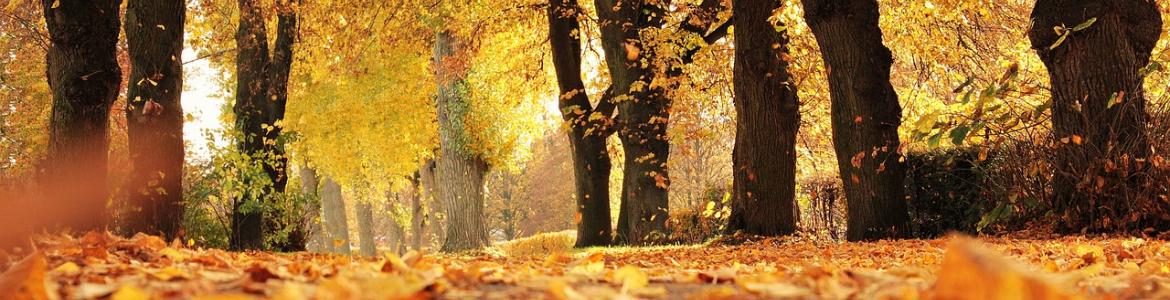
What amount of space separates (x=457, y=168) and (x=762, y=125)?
11.8 metres

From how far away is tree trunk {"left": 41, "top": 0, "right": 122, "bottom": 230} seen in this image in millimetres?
8297

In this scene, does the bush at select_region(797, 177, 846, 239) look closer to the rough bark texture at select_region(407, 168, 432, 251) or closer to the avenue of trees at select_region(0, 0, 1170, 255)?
the avenue of trees at select_region(0, 0, 1170, 255)

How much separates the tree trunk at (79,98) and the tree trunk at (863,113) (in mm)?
6425

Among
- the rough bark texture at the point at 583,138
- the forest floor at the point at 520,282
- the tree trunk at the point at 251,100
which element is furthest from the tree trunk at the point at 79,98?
the rough bark texture at the point at 583,138

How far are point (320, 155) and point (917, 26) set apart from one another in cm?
1880

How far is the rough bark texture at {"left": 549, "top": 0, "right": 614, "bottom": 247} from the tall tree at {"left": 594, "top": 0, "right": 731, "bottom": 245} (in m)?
1.08

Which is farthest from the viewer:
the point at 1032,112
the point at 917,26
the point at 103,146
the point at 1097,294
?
the point at 917,26

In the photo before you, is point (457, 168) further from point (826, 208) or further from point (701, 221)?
point (826, 208)

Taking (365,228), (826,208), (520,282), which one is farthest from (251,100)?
(365,228)

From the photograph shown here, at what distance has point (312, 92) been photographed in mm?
28281

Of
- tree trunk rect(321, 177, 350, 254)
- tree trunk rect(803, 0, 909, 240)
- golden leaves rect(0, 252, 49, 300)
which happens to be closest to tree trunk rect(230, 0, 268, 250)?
tree trunk rect(803, 0, 909, 240)

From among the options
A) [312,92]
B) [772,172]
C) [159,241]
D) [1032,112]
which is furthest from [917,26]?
[312,92]

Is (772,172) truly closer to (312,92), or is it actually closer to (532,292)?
(532,292)

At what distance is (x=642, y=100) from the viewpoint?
51.6ft
